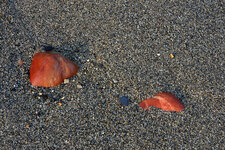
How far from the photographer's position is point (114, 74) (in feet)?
6.74

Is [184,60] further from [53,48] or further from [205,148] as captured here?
[53,48]

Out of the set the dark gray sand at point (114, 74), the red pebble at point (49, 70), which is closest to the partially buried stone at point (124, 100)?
the dark gray sand at point (114, 74)

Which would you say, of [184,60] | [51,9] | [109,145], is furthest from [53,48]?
[184,60]

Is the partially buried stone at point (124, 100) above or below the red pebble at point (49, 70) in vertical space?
below

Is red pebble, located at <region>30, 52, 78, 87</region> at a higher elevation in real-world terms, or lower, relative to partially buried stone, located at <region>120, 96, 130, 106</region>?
higher

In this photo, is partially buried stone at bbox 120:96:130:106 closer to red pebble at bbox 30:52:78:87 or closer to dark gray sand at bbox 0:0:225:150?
dark gray sand at bbox 0:0:225:150

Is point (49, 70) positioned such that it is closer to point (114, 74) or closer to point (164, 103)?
point (114, 74)

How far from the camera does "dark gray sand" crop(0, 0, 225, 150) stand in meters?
1.87

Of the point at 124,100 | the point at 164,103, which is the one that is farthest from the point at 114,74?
the point at 164,103

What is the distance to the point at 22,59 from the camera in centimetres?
205

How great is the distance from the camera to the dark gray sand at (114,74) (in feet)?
6.13

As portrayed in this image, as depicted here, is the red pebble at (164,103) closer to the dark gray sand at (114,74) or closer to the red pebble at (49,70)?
the dark gray sand at (114,74)

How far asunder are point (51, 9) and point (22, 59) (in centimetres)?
54

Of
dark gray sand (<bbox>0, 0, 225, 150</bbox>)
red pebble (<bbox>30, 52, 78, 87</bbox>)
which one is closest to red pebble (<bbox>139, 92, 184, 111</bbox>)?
dark gray sand (<bbox>0, 0, 225, 150</bbox>)
